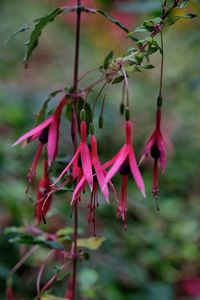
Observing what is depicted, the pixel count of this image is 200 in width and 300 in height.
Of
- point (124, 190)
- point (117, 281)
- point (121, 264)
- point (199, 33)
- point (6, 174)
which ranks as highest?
point (199, 33)

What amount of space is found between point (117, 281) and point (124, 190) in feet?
4.32

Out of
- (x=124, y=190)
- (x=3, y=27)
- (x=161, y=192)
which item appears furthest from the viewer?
(x=3, y=27)

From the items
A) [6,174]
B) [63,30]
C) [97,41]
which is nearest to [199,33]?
[6,174]

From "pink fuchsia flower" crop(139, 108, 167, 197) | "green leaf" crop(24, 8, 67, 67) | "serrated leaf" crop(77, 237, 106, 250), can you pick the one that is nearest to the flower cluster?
"pink fuchsia flower" crop(139, 108, 167, 197)

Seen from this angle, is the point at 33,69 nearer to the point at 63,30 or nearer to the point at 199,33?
the point at 63,30

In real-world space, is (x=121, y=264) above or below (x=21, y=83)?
below

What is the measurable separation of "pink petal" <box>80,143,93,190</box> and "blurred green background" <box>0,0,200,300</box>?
246 mm

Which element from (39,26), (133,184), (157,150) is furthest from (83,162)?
(133,184)

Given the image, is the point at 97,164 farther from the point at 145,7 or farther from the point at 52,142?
the point at 145,7

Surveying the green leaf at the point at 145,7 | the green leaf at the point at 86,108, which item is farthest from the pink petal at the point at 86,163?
the green leaf at the point at 145,7

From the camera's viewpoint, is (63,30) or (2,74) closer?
(2,74)

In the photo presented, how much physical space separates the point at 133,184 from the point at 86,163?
189cm

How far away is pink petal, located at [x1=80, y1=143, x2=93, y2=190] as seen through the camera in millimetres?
881

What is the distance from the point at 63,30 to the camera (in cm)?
438
